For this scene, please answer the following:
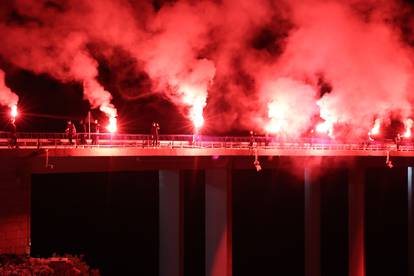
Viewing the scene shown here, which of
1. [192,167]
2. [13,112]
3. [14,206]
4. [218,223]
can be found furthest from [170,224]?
[14,206]

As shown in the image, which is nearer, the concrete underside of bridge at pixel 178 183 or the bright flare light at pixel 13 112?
the concrete underside of bridge at pixel 178 183

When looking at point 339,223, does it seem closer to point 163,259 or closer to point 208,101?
point 208,101

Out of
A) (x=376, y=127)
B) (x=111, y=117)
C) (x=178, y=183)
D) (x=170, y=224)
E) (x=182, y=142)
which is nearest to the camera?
(x=182, y=142)

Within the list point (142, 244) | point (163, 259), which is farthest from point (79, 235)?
point (163, 259)

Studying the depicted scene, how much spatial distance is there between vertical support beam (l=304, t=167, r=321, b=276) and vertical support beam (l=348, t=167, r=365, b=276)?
1.76 meters

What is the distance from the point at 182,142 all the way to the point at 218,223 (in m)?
4.04

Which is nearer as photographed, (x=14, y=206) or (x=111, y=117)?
(x=14, y=206)

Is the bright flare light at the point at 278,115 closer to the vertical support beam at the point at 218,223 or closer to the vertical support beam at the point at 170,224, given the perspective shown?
the vertical support beam at the point at 218,223

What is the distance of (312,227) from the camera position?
85.0 ft

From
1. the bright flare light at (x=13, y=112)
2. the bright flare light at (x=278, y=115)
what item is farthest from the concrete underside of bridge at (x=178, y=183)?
the bright flare light at (x=278, y=115)

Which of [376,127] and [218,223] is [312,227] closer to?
[218,223]

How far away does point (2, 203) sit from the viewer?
1277cm

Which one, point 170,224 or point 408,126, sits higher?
point 408,126

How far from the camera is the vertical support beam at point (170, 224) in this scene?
20328 mm
